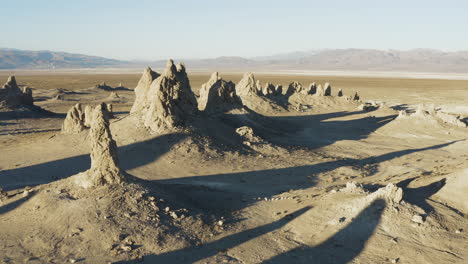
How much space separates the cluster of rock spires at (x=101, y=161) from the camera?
43.3 ft

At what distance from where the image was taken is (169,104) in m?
23.9

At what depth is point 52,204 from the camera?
41.1ft

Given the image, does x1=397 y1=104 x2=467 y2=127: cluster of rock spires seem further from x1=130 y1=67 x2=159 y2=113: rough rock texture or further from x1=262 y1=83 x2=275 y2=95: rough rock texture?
x1=130 y1=67 x2=159 y2=113: rough rock texture

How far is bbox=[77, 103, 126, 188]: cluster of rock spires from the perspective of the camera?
1319 centimetres

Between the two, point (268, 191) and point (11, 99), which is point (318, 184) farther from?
point (11, 99)

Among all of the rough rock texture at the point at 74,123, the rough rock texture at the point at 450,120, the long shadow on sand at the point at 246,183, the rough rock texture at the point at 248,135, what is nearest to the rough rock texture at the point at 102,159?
the long shadow on sand at the point at 246,183

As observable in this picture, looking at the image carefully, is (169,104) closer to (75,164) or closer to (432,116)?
(75,164)

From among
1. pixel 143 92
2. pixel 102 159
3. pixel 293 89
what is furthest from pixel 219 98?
pixel 293 89

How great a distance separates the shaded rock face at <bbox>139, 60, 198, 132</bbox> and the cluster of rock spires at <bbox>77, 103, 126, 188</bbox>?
31.2 feet

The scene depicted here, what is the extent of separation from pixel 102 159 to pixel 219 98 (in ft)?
62.3

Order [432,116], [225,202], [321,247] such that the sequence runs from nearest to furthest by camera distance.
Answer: [321,247]
[225,202]
[432,116]

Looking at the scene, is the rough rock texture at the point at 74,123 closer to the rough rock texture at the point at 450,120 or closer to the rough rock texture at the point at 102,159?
the rough rock texture at the point at 102,159

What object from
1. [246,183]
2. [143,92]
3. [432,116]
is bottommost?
[246,183]

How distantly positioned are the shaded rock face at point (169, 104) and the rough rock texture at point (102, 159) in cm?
950
